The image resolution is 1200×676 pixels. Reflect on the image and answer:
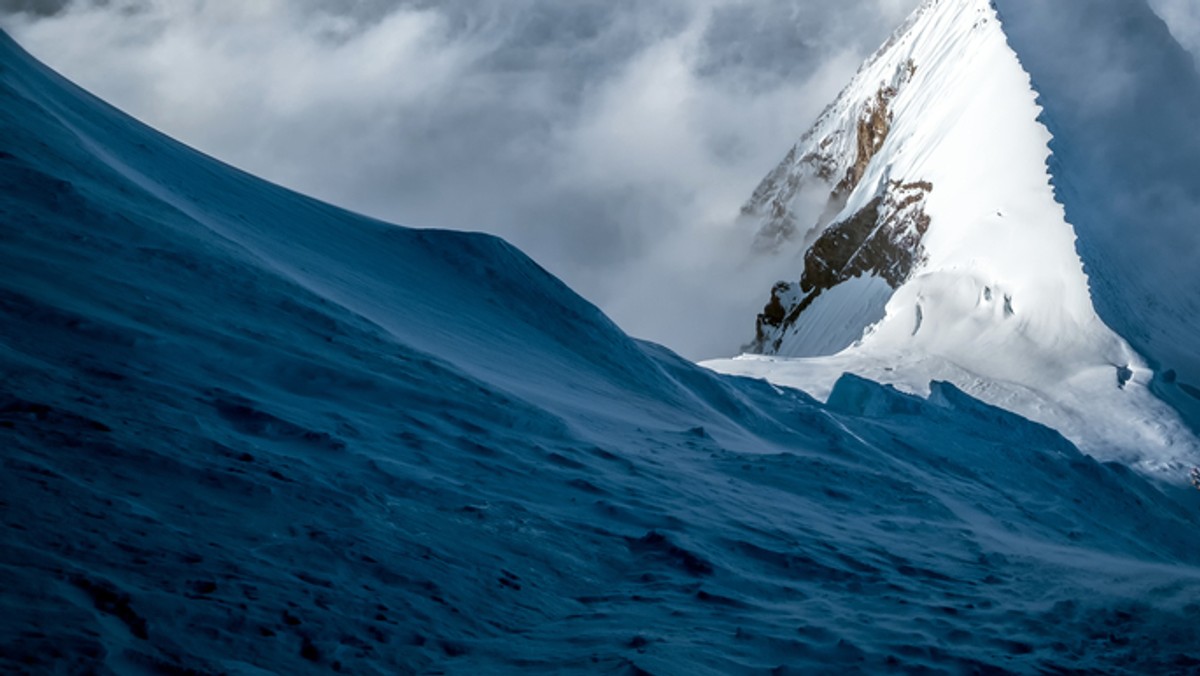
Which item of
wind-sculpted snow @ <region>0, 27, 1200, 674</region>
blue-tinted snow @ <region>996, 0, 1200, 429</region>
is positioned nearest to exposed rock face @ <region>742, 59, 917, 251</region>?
blue-tinted snow @ <region>996, 0, 1200, 429</region>

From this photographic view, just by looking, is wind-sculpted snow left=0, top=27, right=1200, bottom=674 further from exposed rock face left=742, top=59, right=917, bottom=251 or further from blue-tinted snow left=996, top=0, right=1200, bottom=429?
exposed rock face left=742, top=59, right=917, bottom=251

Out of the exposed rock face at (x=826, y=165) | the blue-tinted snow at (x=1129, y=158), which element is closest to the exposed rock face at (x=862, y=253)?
the blue-tinted snow at (x=1129, y=158)

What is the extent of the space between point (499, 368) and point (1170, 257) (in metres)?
30.0

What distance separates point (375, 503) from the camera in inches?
187

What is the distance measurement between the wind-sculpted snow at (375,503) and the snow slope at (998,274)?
13.5 metres

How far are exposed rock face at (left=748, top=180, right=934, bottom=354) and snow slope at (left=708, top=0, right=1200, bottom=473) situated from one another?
4.8 inches

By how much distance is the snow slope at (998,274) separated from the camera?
73.6ft

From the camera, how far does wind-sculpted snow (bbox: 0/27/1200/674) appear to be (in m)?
3.56

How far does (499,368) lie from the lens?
8.72 metres

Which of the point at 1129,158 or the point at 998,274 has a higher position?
the point at 1129,158

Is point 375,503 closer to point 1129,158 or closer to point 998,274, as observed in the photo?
point 998,274

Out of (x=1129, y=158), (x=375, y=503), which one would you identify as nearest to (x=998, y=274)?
(x=1129, y=158)

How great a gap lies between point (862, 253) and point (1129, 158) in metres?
12.6

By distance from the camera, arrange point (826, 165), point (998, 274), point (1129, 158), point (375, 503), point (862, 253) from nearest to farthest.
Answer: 1. point (375, 503)
2. point (998, 274)
3. point (1129, 158)
4. point (862, 253)
5. point (826, 165)
